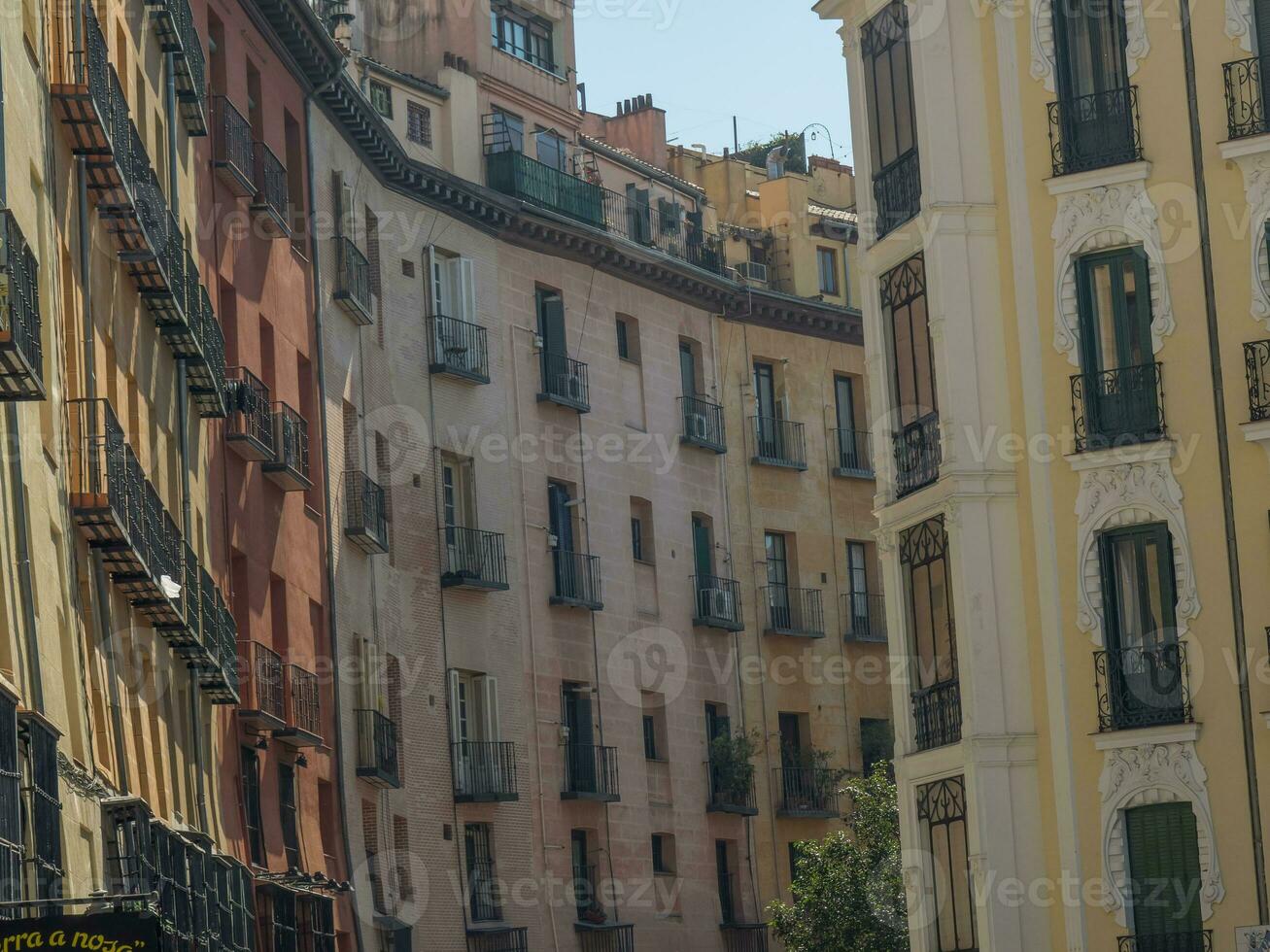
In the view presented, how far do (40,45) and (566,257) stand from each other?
101 ft

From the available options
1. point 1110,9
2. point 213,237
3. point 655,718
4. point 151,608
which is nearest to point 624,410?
point 655,718

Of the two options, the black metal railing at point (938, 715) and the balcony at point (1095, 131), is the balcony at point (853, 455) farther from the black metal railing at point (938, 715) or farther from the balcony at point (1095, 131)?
the balcony at point (1095, 131)

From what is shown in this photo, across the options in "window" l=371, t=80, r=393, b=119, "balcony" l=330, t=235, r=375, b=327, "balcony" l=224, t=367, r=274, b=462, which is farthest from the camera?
"window" l=371, t=80, r=393, b=119

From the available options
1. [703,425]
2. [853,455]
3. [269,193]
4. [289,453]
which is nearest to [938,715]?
[289,453]

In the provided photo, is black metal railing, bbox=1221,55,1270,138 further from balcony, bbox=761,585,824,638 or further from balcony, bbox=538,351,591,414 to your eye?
balcony, bbox=761,585,824,638

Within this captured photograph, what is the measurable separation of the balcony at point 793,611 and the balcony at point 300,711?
18.3 meters

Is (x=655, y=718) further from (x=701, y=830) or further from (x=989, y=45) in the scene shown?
(x=989, y=45)

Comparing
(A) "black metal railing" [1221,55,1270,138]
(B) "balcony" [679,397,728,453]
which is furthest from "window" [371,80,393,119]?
(A) "black metal railing" [1221,55,1270,138]

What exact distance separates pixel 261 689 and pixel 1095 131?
1519 centimetres

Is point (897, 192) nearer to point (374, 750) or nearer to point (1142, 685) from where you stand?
point (1142, 685)

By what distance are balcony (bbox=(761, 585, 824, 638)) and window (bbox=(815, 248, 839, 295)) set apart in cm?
890

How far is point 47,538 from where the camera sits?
26.3 m

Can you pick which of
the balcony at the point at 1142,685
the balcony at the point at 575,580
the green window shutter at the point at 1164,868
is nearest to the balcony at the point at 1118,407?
the balcony at the point at 1142,685

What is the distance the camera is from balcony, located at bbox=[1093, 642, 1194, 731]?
35125mm
